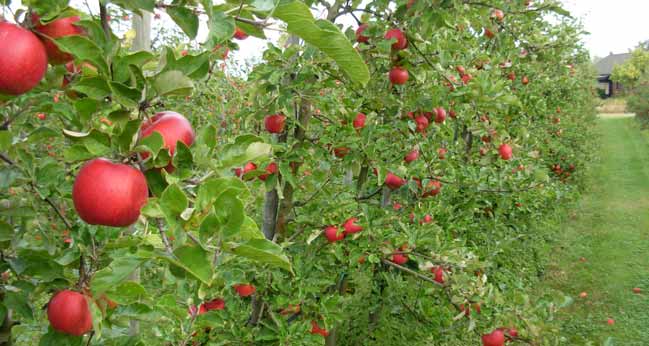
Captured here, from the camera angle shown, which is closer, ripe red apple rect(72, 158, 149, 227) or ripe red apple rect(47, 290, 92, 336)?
ripe red apple rect(72, 158, 149, 227)

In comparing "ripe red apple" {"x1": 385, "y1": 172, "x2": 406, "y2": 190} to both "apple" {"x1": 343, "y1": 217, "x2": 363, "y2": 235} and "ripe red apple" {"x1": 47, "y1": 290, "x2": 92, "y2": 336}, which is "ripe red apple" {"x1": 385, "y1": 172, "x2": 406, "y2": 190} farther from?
"ripe red apple" {"x1": 47, "y1": 290, "x2": 92, "y2": 336}

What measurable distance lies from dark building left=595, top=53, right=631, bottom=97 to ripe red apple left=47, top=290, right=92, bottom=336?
47.9 m

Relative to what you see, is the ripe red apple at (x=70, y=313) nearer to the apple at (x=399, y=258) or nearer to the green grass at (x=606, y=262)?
the apple at (x=399, y=258)

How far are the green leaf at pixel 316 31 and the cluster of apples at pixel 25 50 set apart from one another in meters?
0.31

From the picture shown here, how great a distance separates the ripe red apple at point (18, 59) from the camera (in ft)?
2.21

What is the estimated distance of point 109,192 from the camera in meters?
0.73

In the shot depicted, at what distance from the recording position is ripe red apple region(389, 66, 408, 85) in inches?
87.1

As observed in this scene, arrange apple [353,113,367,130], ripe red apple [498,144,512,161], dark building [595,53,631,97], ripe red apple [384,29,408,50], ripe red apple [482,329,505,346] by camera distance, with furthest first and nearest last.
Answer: dark building [595,53,631,97]
ripe red apple [498,144,512,161]
apple [353,113,367,130]
ripe red apple [384,29,408,50]
ripe red apple [482,329,505,346]

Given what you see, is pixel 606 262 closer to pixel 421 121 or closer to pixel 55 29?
pixel 421 121

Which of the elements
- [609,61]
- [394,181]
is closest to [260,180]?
[394,181]

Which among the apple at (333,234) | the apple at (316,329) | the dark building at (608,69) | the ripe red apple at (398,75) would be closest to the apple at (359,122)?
the ripe red apple at (398,75)

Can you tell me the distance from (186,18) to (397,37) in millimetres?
1466

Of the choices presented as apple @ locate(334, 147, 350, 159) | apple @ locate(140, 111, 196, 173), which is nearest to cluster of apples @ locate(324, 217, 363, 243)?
apple @ locate(334, 147, 350, 159)

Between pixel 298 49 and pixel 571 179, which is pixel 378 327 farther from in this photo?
pixel 571 179
